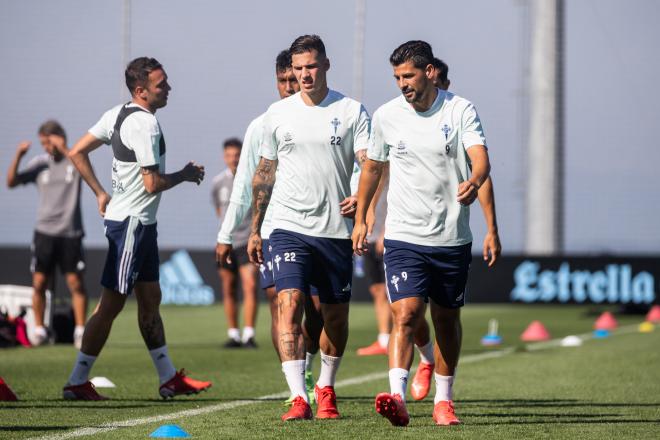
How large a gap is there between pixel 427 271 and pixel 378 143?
758mm

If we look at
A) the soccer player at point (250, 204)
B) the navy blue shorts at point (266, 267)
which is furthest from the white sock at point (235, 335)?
the navy blue shorts at point (266, 267)

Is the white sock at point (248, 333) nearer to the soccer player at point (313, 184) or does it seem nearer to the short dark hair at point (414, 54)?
the soccer player at point (313, 184)

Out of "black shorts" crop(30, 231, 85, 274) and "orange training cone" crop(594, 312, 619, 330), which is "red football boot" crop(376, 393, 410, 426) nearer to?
"black shorts" crop(30, 231, 85, 274)

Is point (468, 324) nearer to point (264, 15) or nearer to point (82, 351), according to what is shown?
point (82, 351)

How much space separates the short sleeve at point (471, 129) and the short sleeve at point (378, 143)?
46 cm

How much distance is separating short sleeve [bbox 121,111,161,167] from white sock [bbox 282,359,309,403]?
179 centimetres

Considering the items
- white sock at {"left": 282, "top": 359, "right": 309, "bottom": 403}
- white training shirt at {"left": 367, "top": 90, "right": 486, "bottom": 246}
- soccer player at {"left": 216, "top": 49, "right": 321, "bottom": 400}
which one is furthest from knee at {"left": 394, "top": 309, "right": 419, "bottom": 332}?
soccer player at {"left": 216, "top": 49, "right": 321, "bottom": 400}

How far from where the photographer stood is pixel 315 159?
26.0 feet

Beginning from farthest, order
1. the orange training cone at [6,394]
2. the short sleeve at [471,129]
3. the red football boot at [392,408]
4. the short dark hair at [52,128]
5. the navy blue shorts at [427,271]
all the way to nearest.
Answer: the short dark hair at [52,128] → the orange training cone at [6,394] → the navy blue shorts at [427,271] → the short sleeve at [471,129] → the red football boot at [392,408]

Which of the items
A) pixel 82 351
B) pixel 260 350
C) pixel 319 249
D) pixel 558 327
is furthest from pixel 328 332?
pixel 558 327

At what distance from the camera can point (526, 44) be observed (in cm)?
3278

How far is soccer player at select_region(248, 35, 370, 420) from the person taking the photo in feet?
25.9

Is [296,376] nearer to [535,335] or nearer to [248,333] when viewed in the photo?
[248,333]

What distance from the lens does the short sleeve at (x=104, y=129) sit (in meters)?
9.02
